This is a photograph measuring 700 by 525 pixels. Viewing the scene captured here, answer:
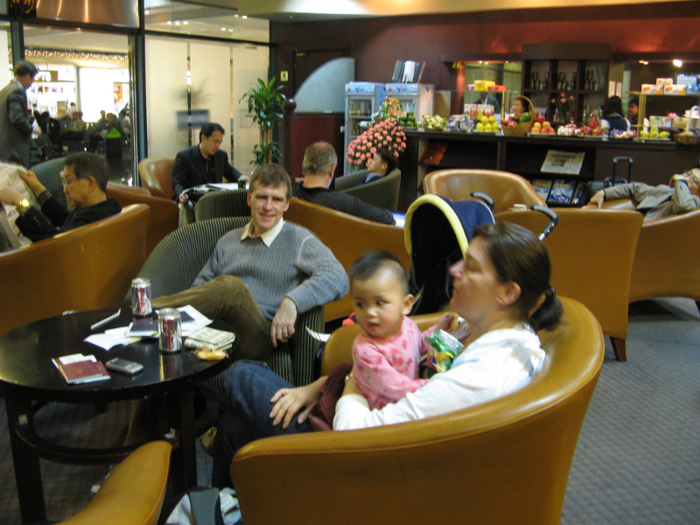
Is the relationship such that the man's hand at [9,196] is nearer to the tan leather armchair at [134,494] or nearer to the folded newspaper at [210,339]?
the folded newspaper at [210,339]

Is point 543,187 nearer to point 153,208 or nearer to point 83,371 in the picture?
point 153,208

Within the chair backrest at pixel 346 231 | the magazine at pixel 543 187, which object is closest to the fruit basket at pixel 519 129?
the magazine at pixel 543 187

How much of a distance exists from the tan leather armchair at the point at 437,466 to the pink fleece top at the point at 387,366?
0.34 metres

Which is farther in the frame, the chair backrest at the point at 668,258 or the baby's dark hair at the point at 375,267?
the chair backrest at the point at 668,258

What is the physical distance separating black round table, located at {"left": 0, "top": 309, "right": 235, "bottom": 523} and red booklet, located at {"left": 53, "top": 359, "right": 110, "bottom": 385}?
0.06 feet

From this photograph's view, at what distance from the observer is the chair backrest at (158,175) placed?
18.3ft

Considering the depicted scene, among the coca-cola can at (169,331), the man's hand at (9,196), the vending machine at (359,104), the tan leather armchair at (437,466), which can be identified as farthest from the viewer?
the vending machine at (359,104)

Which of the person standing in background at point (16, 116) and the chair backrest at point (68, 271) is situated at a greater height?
the person standing in background at point (16, 116)

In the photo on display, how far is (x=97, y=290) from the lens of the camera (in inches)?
119

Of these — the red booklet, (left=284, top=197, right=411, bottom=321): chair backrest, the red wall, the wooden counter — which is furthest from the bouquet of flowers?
the red booklet

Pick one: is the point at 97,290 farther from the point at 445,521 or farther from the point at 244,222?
the point at 445,521

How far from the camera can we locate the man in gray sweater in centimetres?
242

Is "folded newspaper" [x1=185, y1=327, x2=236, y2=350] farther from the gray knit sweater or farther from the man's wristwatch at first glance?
the man's wristwatch

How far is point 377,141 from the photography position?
23.7 ft
